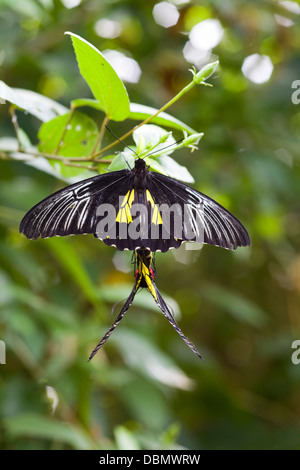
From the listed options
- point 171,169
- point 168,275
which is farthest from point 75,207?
point 168,275

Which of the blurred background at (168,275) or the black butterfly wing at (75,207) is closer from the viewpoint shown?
the black butterfly wing at (75,207)

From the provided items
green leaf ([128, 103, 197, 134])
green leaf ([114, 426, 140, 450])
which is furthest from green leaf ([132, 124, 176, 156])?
green leaf ([114, 426, 140, 450])

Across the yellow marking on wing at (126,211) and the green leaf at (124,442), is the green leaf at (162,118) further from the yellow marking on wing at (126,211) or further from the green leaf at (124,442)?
the green leaf at (124,442)

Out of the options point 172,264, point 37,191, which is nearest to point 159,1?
point 37,191

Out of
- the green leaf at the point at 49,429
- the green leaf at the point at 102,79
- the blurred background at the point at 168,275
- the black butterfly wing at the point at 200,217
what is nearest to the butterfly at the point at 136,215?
the black butterfly wing at the point at 200,217

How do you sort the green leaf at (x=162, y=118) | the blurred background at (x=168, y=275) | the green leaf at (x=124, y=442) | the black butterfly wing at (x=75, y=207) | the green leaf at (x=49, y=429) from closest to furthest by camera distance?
1. the black butterfly wing at (x=75, y=207)
2. the green leaf at (x=162, y=118)
3. the green leaf at (x=124, y=442)
4. the green leaf at (x=49, y=429)
5. the blurred background at (x=168, y=275)

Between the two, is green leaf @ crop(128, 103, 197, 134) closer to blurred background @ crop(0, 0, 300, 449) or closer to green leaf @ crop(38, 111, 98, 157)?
green leaf @ crop(38, 111, 98, 157)

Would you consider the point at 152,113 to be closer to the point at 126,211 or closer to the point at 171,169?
the point at 171,169
